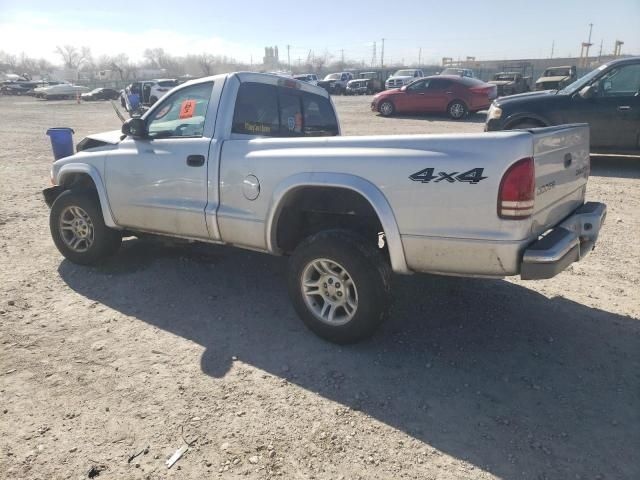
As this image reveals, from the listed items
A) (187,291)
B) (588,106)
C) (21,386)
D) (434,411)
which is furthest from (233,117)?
(588,106)

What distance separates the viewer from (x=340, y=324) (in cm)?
337

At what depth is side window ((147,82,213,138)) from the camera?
4.08 metres

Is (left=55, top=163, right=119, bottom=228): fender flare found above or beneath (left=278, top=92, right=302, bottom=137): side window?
beneath

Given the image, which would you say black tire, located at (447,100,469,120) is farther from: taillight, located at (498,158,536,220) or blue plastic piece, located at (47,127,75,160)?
taillight, located at (498,158,536,220)

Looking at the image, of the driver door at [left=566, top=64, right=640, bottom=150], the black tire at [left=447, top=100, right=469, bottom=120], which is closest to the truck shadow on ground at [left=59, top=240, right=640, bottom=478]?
the driver door at [left=566, top=64, right=640, bottom=150]

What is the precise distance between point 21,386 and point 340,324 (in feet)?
6.78

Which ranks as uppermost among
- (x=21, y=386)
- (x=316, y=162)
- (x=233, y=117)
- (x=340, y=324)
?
(x=233, y=117)

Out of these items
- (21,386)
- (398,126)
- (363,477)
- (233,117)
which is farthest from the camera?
(398,126)

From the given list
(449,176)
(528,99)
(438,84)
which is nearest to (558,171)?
(449,176)

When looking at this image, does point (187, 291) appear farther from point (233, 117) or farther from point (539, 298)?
point (539, 298)

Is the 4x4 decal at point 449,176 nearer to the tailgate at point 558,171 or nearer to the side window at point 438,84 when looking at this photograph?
the tailgate at point 558,171

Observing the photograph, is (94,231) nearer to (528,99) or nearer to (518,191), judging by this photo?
(518,191)

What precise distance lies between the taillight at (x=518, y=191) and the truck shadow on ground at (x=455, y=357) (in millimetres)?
1084

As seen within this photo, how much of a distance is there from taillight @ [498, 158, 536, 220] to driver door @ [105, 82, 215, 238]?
225 centimetres
